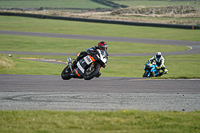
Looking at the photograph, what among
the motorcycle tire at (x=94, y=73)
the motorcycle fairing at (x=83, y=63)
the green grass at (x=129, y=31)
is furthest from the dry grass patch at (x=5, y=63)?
the green grass at (x=129, y=31)

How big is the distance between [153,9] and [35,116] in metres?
70.7

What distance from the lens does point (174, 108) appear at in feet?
28.0

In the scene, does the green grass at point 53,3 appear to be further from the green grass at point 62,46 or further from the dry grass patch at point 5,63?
the dry grass patch at point 5,63

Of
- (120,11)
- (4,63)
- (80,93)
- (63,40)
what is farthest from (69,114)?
(120,11)

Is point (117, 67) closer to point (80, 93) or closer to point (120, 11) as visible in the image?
point (80, 93)

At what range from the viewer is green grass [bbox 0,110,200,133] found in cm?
656

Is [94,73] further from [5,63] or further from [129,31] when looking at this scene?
[129,31]

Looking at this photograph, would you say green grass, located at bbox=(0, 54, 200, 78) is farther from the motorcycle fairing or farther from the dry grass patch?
the motorcycle fairing

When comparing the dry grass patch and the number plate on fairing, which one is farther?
the dry grass patch

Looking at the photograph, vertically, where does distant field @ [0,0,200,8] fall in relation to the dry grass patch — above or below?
above

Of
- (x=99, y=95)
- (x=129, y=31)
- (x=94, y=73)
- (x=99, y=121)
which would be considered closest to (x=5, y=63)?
(x=94, y=73)

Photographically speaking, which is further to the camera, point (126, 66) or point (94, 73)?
point (126, 66)

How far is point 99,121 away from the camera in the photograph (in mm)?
7066

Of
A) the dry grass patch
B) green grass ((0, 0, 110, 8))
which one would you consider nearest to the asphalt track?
the dry grass patch
